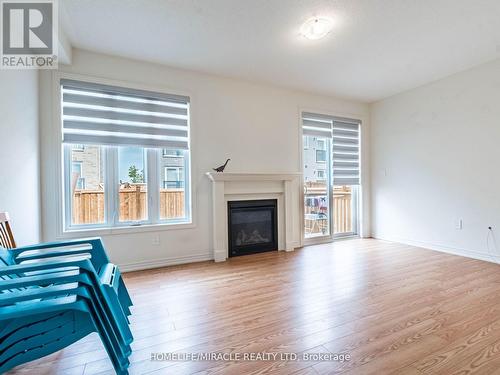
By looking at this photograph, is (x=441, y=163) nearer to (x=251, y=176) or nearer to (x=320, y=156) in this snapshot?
(x=320, y=156)

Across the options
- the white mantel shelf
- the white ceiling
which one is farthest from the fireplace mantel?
the white ceiling

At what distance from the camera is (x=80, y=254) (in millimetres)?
1725

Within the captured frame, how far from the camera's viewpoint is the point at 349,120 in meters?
4.67

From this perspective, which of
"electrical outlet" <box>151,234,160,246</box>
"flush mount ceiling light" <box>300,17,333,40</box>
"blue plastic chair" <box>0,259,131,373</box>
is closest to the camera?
"blue plastic chair" <box>0,259,131,373</box>

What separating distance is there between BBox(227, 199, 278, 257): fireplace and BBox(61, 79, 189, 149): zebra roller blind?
1.24 meters

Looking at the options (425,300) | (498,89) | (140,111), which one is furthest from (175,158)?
(498,89)

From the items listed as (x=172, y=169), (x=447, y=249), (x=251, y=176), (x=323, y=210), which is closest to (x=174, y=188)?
(x=172, y=169)

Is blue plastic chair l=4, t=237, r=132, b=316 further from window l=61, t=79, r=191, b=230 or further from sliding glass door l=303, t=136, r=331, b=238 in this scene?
sliding glass door l=303, t=136, r=331, b=238

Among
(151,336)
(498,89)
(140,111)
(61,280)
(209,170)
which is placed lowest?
(151,336)

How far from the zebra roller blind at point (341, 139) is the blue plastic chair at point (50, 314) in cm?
376

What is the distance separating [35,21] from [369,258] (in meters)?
4.52

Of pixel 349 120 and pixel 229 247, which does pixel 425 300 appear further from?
pixel 349 120

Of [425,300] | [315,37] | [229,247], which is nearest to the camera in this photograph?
[425,300]

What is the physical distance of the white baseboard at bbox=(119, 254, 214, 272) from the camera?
313 centimetres
